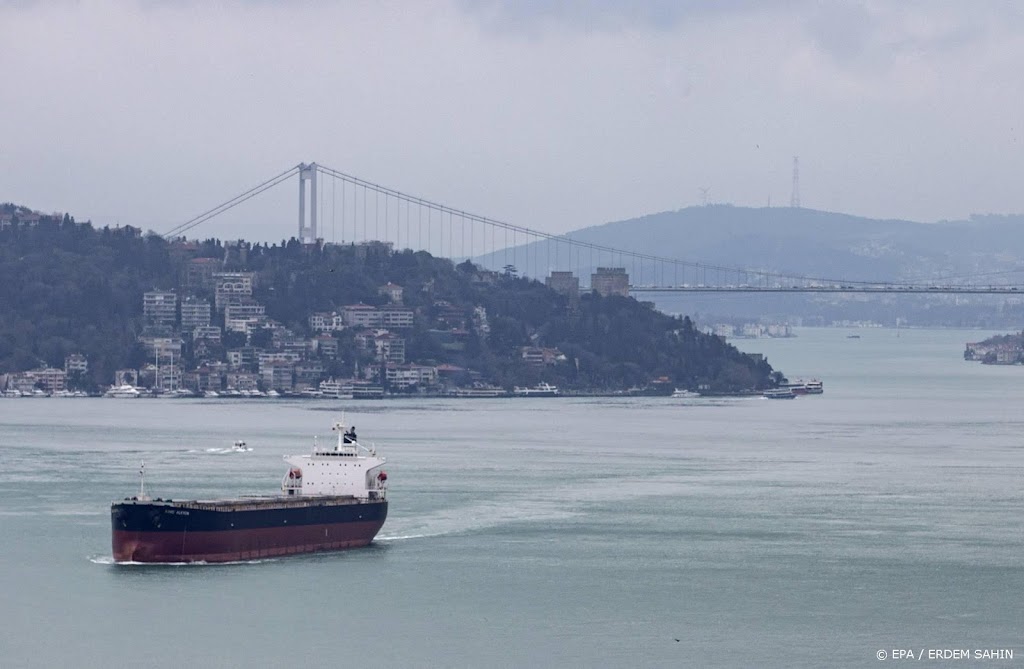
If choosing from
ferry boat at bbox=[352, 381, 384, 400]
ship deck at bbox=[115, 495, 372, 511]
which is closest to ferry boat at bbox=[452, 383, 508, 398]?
ferry boat at bbox=[352, 381, 384, 400]

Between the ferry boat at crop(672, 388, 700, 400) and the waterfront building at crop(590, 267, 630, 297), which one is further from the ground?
the waterfront building at crop(590, 267, 630, 297)

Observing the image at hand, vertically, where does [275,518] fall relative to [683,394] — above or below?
below

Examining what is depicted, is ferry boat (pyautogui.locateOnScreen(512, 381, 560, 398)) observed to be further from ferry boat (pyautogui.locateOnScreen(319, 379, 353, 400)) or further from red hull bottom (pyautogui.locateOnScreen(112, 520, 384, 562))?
red hull bottom (pyautogui.locateOnScreen(112, 520, 384, 562))

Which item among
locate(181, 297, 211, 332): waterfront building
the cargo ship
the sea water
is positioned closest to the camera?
the sea water

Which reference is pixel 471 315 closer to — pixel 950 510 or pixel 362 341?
pixel 362 341

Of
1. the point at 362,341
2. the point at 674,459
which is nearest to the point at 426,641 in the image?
the point at 674,459

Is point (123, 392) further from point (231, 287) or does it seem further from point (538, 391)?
point (231, 287)

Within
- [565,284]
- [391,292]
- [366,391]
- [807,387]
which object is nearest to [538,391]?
[366,391]

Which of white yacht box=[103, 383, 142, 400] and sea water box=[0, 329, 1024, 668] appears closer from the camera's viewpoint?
sea water box=[0, 329, 1024, 668]
